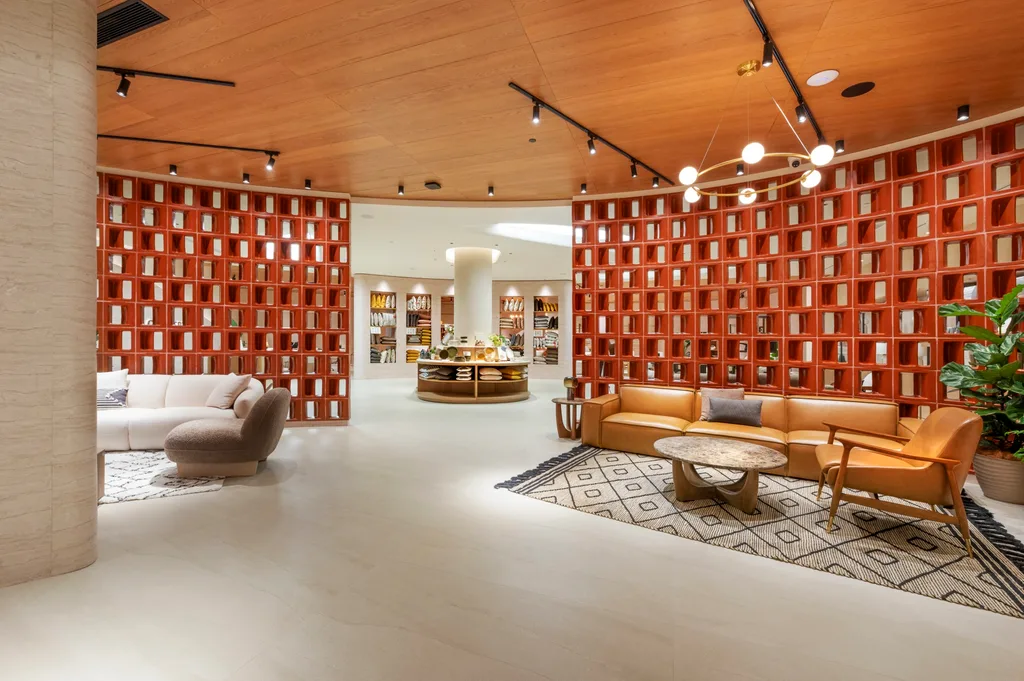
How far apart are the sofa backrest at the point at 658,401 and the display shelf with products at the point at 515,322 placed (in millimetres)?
9724

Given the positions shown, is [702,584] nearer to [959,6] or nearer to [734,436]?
[734,436]

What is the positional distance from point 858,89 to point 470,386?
789cm

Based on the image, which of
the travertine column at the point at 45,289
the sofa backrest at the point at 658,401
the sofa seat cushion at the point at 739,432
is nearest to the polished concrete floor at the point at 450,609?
the travertine column at the point at 45,289

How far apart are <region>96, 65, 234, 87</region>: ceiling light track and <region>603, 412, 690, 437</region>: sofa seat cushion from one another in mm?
5036

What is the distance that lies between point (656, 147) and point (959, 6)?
2.62 meters

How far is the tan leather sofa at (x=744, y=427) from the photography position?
15.3ft

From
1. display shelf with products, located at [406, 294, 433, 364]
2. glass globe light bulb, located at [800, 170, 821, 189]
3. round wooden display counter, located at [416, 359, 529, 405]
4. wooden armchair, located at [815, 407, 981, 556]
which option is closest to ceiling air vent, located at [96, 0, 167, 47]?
glass globe light bulb, located at [800, 170, 821, 189]

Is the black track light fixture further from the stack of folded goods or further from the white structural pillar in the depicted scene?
the stack of folded goods

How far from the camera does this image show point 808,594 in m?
2.58

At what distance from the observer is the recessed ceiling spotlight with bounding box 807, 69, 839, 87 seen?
3.70 meters

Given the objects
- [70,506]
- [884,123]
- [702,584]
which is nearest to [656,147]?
[884,123]

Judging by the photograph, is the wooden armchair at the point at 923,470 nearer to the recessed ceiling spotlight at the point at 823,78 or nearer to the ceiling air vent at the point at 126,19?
the recessed ceiling spotlight at the point at 823,78

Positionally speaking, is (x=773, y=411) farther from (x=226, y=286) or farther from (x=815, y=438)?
(x=226, y=286)

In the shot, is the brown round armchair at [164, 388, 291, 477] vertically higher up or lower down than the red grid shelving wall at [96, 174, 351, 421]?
lower down
